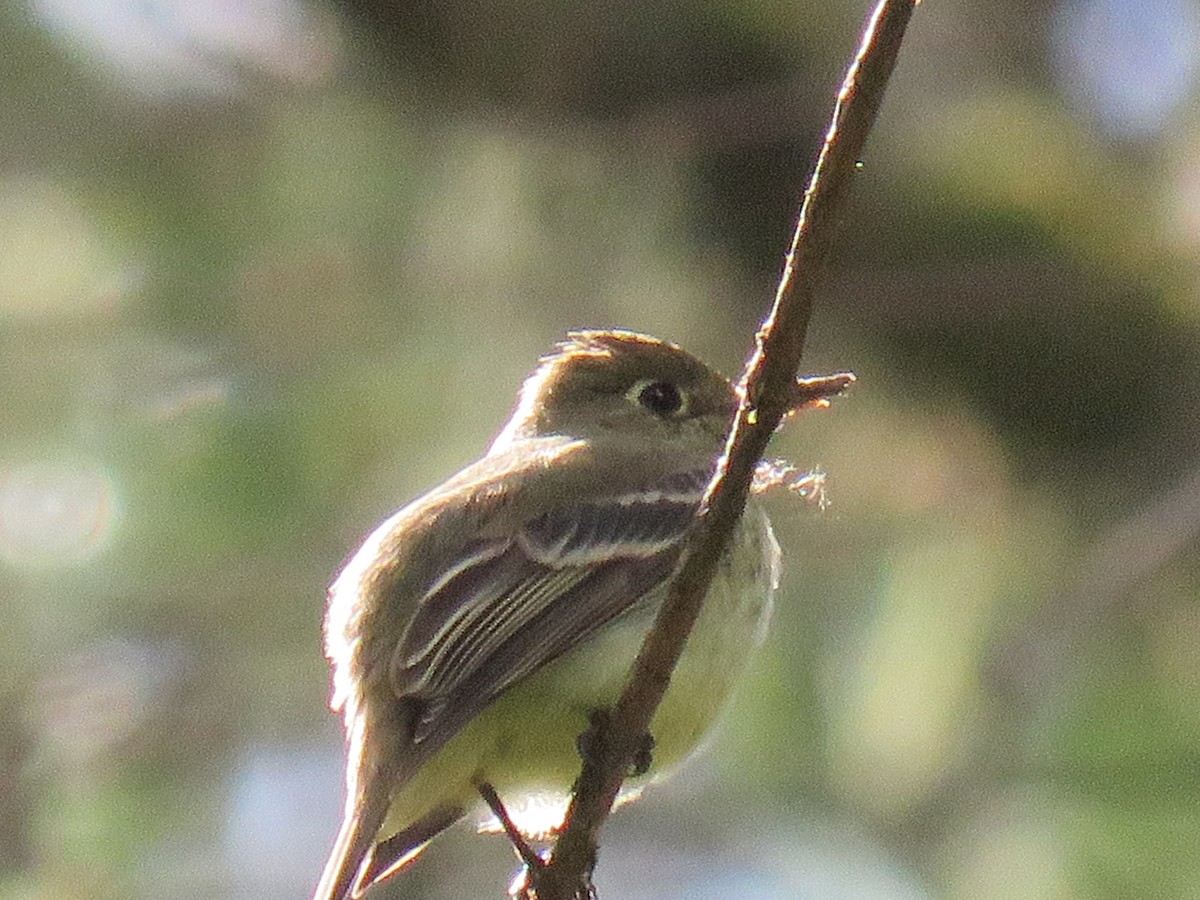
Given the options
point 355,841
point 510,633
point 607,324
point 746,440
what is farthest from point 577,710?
point 607,324

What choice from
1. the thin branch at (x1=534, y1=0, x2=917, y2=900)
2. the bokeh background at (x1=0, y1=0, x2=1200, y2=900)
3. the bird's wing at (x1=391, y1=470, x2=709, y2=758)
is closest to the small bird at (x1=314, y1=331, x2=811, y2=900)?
the bird's wing at (x1=391, y1=470, x2=709, y2=758)

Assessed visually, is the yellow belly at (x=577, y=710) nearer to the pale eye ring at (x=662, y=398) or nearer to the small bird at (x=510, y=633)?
the small bird at (x=510, y=633)

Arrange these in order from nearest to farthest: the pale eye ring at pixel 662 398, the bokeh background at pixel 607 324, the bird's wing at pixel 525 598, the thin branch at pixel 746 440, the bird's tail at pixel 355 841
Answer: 1. the thin branch at pixel 746 440
2. the bird's tail at pixel 355 841
3. the bird's wing at pixel 525 598
4. the pale eye ring at pixel 662 398
5. the bokeh background at pixel 607 324

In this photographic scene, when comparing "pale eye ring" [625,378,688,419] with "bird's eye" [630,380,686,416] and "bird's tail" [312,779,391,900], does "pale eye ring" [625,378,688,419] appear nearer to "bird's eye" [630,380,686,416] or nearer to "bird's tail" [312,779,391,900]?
"bird's eye" [630,380,686,416]

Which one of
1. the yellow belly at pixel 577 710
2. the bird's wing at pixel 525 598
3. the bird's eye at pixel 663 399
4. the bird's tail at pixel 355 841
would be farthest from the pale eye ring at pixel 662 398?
the bird's tail at pixel 355 841

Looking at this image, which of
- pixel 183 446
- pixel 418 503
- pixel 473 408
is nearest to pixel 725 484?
pixel 418 503

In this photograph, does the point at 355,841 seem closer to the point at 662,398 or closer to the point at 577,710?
the point at 577,710
